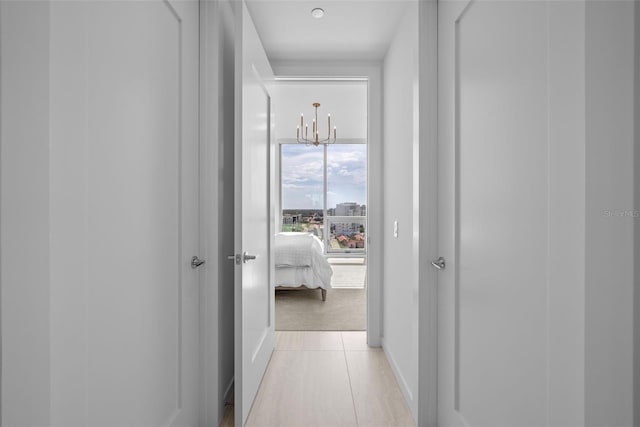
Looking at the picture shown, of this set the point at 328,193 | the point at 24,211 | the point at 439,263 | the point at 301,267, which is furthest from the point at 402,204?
the point at 328,193

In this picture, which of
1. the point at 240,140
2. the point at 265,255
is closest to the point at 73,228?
the point at 240,140

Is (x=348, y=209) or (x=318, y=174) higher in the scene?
(x=318, y=174)

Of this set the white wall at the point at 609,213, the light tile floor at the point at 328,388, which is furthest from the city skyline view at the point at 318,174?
the white wall at the point at 609,213

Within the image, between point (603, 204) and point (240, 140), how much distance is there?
1387mm

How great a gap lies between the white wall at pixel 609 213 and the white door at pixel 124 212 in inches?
46.9

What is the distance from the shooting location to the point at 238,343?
1676 millimetres

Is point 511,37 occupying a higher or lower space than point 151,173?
higher

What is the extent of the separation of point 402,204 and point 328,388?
4.00 feet

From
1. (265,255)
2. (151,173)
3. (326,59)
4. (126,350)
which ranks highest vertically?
(326,59)

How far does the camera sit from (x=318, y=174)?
6641mm

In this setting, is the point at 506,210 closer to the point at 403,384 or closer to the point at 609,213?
the point at 609,213

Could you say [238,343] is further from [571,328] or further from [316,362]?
[571,328]

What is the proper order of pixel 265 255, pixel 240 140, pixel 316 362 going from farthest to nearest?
1. pixel 316 362
2. pixel 265 255
3. pixel 240 140

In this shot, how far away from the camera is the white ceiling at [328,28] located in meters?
2.03
